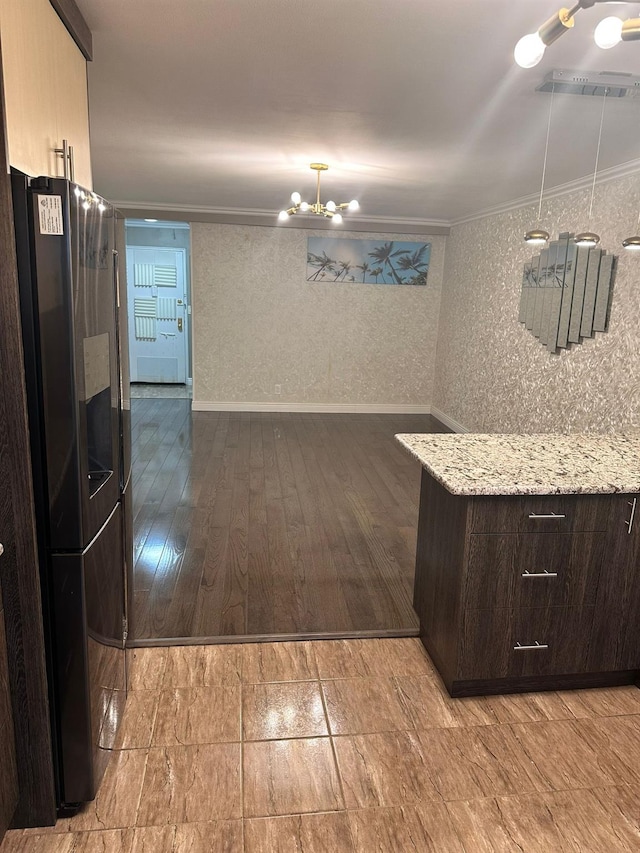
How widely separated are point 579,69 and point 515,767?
2583 millimetres

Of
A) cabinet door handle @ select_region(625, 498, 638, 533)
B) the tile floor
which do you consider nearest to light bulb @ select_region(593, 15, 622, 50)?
cabinet door handle @ select_region(625, 498, 638, 533)

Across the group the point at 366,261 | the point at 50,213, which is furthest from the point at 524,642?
the point at 366,261

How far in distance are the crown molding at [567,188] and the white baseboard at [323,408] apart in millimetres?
2506

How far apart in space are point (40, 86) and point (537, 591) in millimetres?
2347

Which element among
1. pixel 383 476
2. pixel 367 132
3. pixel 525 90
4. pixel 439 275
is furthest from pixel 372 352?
pixel 525 90

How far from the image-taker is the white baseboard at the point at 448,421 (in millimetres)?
6519

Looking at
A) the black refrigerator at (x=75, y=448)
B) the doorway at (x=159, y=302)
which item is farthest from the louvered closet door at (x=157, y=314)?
the black refrigerator at (x=75, y=448)

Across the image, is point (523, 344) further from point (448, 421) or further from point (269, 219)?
point (269, 219)

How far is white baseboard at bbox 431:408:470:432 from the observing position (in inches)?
257

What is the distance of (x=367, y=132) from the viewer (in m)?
3.25

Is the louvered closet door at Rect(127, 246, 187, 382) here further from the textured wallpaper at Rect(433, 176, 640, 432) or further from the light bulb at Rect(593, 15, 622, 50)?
the light bulb at Rect(593, 15, 622, 50)

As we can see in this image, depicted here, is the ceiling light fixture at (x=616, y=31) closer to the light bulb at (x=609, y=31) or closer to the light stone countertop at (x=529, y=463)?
the light bulb at (x=609, y=31)

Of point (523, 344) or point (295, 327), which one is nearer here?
point (523, 344)

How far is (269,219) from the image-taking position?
270 inches
